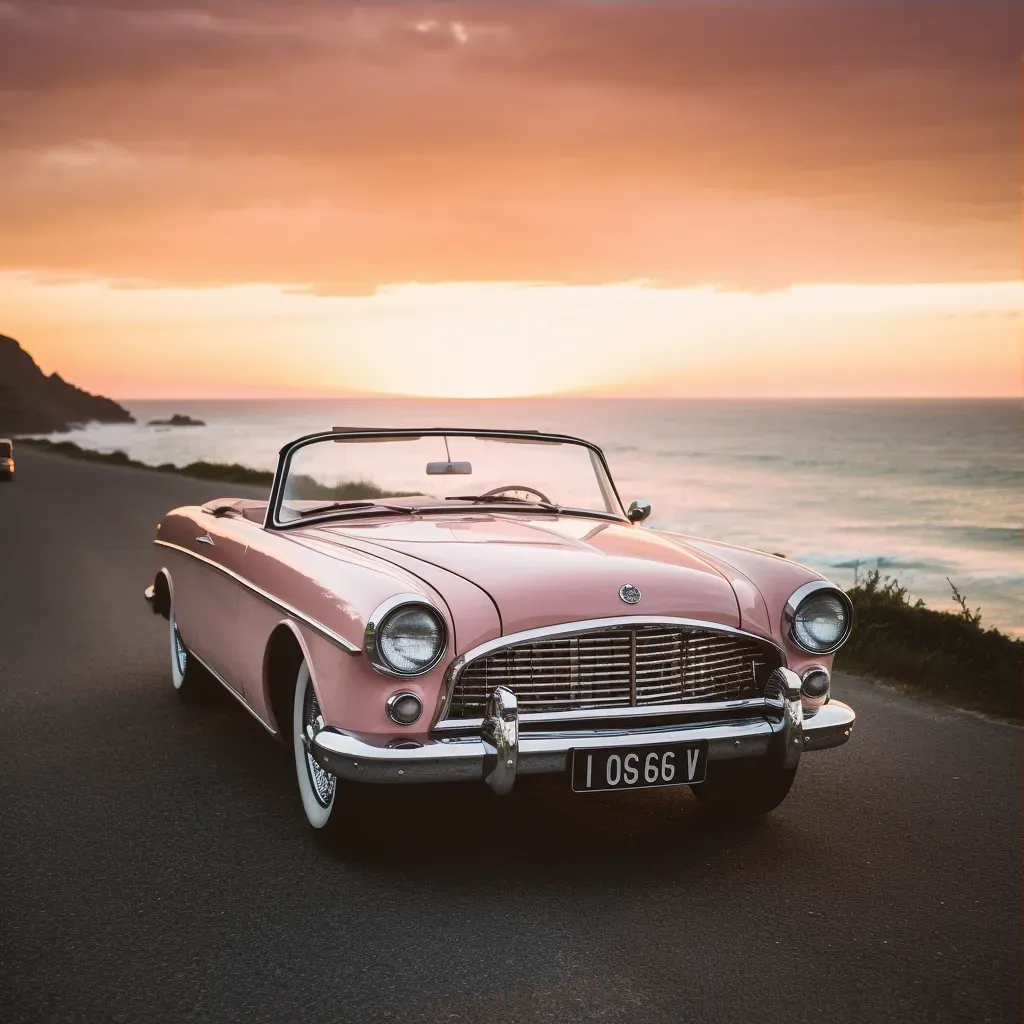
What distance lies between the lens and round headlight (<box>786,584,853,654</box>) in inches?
166

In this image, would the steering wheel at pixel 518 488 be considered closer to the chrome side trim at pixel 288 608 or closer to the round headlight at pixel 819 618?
the chrome side trim at pixel 288 608

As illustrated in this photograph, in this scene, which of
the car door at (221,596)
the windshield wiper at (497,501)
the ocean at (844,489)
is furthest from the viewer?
the ocean at (844,489)

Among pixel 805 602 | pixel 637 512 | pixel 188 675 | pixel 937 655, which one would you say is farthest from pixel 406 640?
pixel 937 655

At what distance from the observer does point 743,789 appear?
14.5ft

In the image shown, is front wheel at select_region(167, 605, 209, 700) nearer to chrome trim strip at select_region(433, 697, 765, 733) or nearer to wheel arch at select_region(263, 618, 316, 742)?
wheel arch at select_region(263, 618, 316, 742)

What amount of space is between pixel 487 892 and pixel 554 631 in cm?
87

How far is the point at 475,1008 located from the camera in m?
2.92

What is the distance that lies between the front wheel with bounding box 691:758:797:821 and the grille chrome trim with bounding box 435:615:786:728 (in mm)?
455

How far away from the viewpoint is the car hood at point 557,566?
12.5ft

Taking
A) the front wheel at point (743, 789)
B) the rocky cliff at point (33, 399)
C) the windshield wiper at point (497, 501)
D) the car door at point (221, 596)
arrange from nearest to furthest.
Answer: the front wheel at point (743, 789)
the car door at point (221, 596)
the windshield wiper at point (497, 501)
the rocky cliff at point (33, 399)

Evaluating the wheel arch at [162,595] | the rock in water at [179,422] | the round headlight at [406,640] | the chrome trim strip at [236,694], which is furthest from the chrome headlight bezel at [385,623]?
the rock in water at [179,422]

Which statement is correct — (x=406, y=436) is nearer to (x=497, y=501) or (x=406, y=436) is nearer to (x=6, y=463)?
(x=497, y=501)

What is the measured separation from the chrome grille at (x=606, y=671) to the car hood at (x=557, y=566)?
87 mm

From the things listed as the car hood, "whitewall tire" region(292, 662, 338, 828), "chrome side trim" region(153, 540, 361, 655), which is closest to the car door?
"chrome side trim" region(153, 540, 361, 655)
